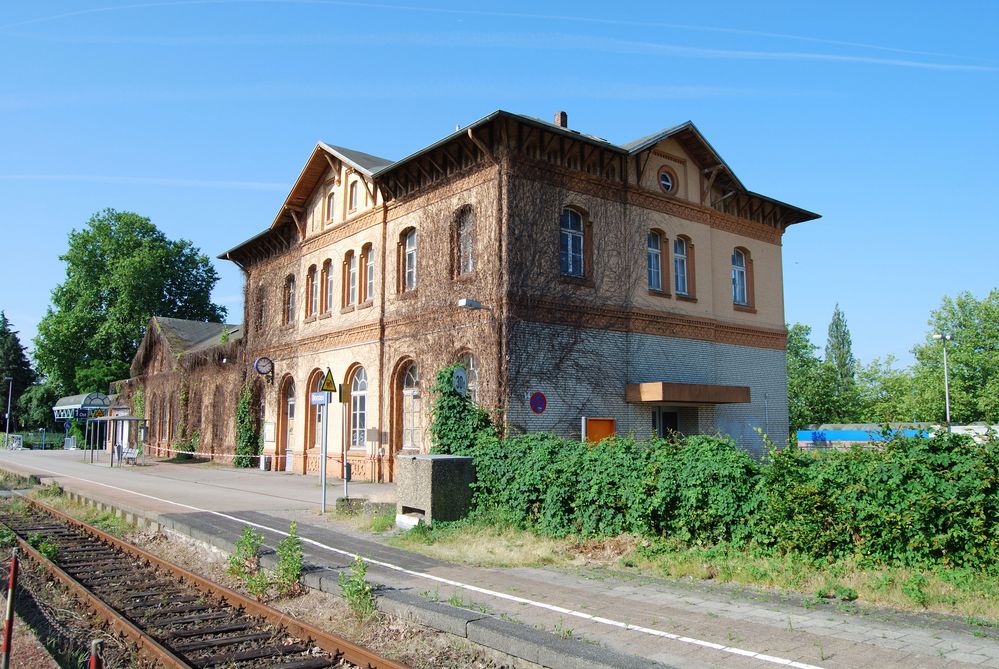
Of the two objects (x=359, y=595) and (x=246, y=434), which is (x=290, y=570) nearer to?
(x=359, y=595)

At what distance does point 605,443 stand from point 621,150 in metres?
10.5

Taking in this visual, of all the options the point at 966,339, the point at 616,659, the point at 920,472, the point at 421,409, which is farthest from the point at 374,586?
the point at 966,339

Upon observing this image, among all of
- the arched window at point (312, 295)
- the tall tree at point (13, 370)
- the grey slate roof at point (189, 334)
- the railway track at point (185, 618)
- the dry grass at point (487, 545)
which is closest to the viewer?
the railway track at point (185, 618)

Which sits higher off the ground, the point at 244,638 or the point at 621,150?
the point at 621,150

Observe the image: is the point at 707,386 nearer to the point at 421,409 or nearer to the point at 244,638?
the point at 421,409

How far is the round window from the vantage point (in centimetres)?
2177

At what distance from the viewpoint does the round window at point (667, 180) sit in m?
21.8

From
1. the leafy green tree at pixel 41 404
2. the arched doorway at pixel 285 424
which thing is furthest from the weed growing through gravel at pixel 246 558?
the leafy green tree at pixel 41 404

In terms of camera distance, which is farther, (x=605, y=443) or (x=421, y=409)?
(x=421, y=409)

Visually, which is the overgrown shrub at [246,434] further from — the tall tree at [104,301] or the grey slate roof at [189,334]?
the tall tree at [104,301]

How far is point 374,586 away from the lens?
8.56 meters

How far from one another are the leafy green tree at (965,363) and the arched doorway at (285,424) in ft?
154

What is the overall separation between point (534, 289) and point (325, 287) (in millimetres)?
10243

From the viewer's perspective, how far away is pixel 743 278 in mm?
23984
